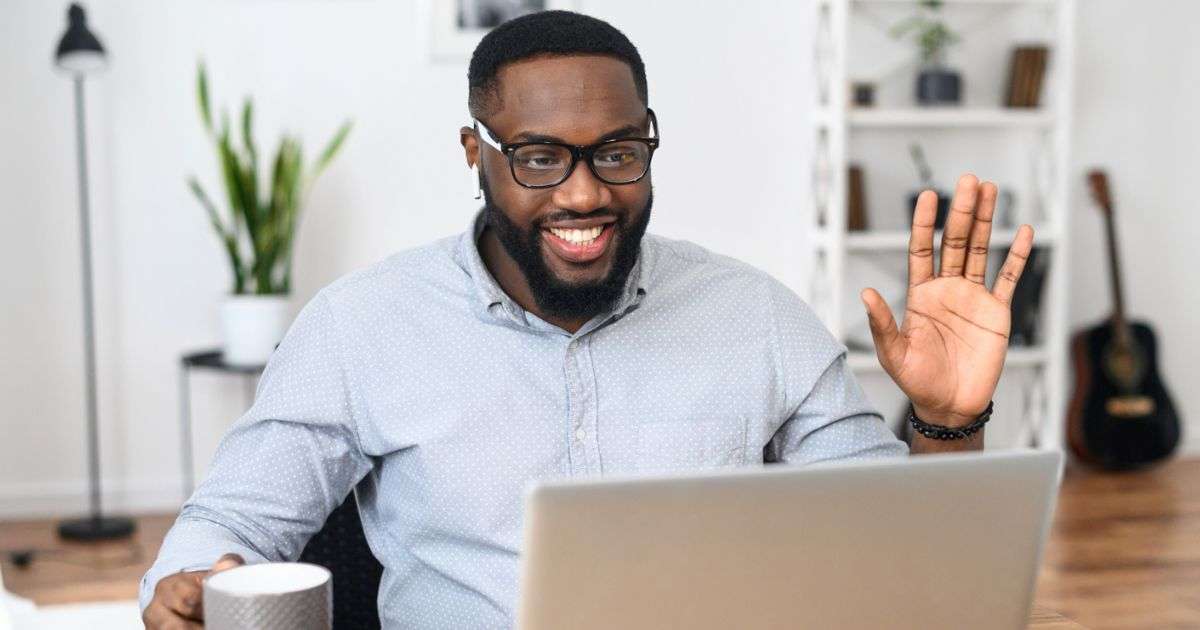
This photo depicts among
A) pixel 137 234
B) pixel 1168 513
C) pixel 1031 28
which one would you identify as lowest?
pixel 1168 513

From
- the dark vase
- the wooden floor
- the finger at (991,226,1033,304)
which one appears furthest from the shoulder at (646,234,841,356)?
the dark vase

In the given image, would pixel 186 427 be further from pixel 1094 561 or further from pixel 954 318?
pixel 954 318

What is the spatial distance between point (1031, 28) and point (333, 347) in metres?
3.69

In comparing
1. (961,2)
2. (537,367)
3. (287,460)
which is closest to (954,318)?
(537,367)

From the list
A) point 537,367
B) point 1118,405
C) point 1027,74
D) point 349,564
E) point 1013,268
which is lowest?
point 1118,405

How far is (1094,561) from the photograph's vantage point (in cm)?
352

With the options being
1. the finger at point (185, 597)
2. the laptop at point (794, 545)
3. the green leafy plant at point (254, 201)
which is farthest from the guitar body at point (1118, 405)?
the finger at point (185, 597)

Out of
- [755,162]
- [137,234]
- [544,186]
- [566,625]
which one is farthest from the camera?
[755,162]

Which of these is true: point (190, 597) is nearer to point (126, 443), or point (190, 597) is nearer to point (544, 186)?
point (544, 186)

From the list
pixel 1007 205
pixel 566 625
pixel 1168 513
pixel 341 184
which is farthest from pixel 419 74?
pixel 566 625

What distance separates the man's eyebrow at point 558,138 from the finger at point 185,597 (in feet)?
1.77

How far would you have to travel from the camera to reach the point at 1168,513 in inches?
158

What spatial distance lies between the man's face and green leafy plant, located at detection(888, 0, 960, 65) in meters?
3.11

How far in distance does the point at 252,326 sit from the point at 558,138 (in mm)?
2477
